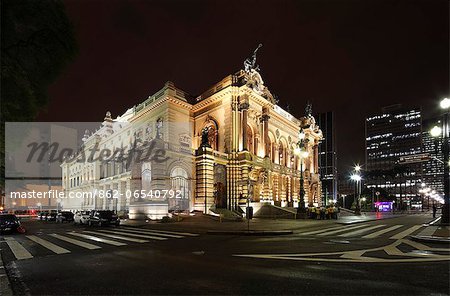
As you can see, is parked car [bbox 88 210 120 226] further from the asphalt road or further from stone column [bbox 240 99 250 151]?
stone column [bbox 240 99 250 151]

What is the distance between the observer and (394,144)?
528 feet

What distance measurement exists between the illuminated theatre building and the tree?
25.7 meters

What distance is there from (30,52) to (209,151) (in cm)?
3186

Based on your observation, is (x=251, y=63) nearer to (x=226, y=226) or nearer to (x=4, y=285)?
(x=226, y=226)

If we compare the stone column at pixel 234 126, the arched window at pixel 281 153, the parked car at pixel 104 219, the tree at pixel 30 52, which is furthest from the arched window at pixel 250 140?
the tree at pixel 30 52

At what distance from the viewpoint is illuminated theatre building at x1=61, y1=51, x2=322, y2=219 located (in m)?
38.6

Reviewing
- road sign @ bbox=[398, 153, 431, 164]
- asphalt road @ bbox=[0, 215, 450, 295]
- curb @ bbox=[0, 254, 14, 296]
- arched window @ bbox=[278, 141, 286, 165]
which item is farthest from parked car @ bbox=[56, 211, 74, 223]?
road sign @ bbox=[398, 153, 431, 164]

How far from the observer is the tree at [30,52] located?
891cm

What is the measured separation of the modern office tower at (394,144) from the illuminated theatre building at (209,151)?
338ft

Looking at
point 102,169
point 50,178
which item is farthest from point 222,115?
point 50,178

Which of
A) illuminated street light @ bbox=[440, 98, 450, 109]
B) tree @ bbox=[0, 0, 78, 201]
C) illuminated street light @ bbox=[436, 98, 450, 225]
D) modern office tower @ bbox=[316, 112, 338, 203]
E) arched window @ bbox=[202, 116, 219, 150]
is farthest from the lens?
modern office tower @ bbox=[316, 112, 338, 203]

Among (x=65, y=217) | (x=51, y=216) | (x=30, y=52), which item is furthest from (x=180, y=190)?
(x=30, y=52)

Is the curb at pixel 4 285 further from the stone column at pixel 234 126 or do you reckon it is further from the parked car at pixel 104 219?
the stone column at pixel 234 126

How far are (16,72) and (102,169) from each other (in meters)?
59.8
